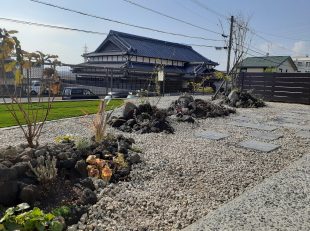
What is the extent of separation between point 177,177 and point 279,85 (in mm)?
12646

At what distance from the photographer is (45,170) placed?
2.87 m

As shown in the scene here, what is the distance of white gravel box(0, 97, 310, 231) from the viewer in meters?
2.64

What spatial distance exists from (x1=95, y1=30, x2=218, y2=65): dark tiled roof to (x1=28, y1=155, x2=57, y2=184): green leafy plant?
22.1 meters

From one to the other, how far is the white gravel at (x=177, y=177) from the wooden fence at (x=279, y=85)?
29.4 feet

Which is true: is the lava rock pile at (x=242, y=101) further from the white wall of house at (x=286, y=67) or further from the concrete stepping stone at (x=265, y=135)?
the white wall of house at (x=286, y=67)

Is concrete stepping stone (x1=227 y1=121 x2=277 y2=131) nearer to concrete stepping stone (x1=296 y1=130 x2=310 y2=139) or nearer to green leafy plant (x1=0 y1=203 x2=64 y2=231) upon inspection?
concrete stepping stone (x1=296 y1=130 x2=310 y2=139)

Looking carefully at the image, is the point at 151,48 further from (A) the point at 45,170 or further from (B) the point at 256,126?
(A) the point at 45,170

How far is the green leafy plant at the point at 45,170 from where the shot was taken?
284cm

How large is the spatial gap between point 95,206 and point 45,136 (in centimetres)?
300

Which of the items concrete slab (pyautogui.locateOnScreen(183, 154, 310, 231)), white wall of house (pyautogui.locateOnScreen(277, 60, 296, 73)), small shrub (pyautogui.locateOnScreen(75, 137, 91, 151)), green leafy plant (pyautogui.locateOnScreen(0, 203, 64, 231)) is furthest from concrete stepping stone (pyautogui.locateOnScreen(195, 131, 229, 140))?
white wall of house (pyautogui.locateOnScreen(277, 60, 296, 73))

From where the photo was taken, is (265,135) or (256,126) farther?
(256,126)

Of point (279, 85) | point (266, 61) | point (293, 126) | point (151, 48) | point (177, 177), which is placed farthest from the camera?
point (266, 61)

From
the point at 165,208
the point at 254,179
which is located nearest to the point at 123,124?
the point at 254,179

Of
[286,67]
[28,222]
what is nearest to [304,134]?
[28,222]
